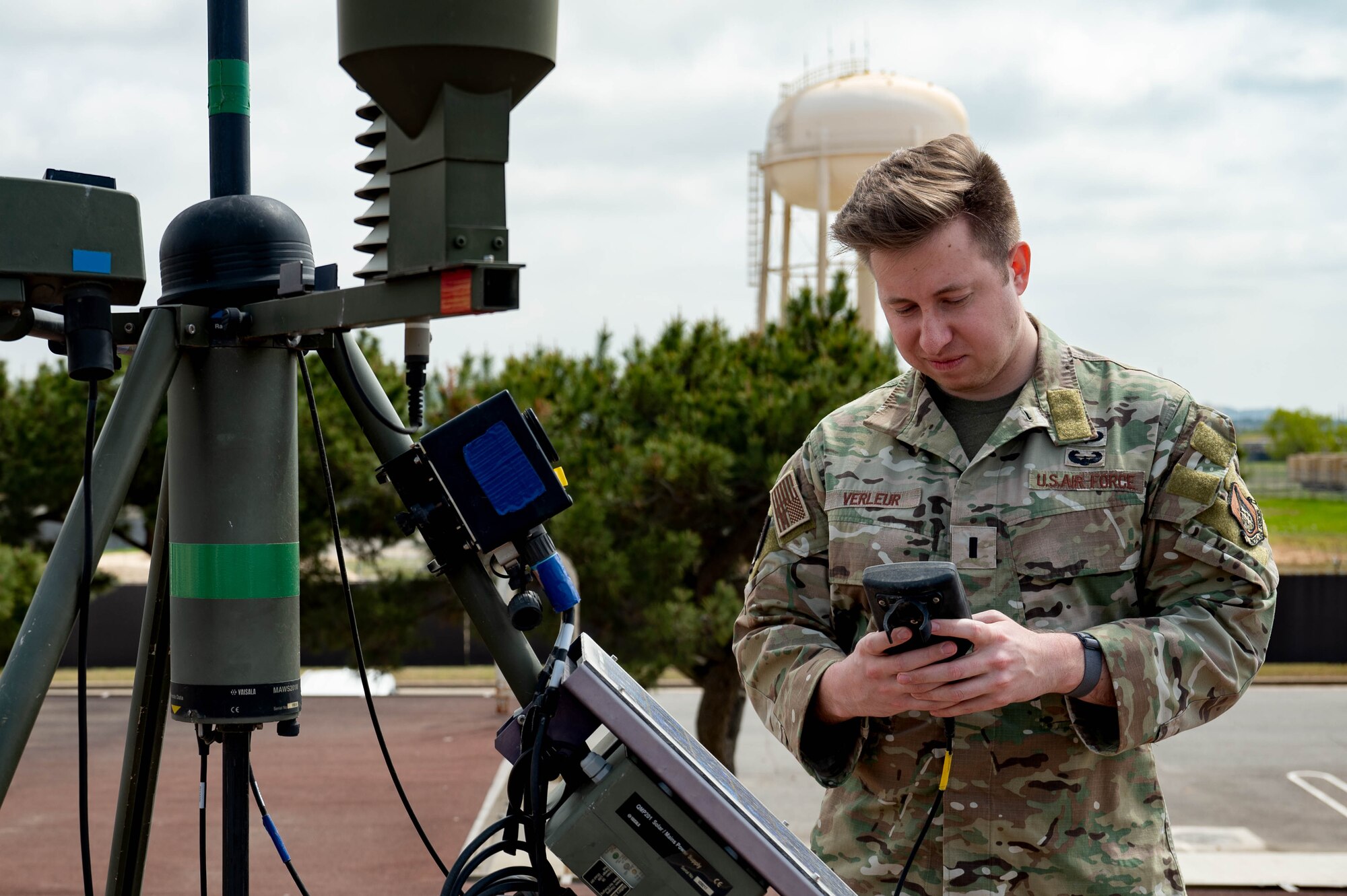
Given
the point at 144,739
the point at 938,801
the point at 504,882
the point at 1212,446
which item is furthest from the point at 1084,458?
the point at 144,739

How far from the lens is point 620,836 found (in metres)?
1.49

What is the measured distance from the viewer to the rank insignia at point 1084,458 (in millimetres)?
2062

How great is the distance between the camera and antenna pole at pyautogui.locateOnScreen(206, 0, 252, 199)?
2203 mm

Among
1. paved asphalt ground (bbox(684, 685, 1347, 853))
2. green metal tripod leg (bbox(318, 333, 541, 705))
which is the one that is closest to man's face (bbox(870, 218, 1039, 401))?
green metal tripod leg (bbox(318, 333, 541, 705))

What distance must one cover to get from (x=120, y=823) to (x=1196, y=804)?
10768mm

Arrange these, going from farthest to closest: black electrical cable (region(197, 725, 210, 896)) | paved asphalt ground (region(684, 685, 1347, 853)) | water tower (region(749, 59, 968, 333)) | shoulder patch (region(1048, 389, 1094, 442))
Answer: water tower (region(749, 59, 968, 333)) < paved asphalt ground (region(684, 685, 1347, 853)) < black electrical cable (region(197, 725, 210, 896)) < shoulder patch (region(1048, 389, 1094, 442))

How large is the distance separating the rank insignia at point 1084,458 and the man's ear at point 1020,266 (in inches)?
10.8

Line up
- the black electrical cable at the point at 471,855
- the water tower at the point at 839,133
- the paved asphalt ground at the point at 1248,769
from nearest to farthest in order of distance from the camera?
1. the black electrical cable at the point at 471,855
2. the paved asphalt ground at the point at 1248,769
3. the water tower at the point at 839,133

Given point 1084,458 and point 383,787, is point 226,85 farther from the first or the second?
point 383,787

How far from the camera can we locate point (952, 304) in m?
2.06

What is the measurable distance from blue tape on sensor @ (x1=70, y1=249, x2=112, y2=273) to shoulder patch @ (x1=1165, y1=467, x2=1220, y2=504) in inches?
62.9

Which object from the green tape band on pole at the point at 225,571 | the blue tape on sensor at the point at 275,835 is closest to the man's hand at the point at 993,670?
the green tape band on pole at the point at 225,571

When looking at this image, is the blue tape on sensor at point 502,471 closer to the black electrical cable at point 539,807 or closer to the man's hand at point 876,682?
the black electrical cable at point 539,807

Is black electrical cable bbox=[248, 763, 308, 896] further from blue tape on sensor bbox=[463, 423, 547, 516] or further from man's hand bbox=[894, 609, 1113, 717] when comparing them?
man's hand bbox=[894, 609, 1113, 717]
